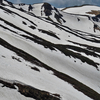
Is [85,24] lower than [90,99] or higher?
lower

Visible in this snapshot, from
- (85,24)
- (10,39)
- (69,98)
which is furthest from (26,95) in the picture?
(85,24)

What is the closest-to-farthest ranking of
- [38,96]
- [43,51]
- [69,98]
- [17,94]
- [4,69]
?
[17,94] < [38,96] < [4,69] < [69,98] < [43,51]

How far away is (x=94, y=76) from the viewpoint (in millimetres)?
46031

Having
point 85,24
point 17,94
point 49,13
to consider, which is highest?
point 17,94

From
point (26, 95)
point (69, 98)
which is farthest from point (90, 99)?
point (26, 95)

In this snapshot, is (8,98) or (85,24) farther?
(85,24)

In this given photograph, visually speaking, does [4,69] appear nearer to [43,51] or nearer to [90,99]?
[90,99]

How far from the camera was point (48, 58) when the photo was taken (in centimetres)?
4419

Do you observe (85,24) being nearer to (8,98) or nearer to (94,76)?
(94,76)

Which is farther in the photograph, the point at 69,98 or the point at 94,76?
the point at 94,76

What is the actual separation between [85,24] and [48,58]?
141m

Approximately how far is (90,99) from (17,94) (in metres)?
17.0

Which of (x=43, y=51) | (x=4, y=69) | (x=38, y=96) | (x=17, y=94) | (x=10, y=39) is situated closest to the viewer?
(x=17, y=94)

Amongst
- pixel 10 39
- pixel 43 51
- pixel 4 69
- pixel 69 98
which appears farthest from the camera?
pixel 43 51
